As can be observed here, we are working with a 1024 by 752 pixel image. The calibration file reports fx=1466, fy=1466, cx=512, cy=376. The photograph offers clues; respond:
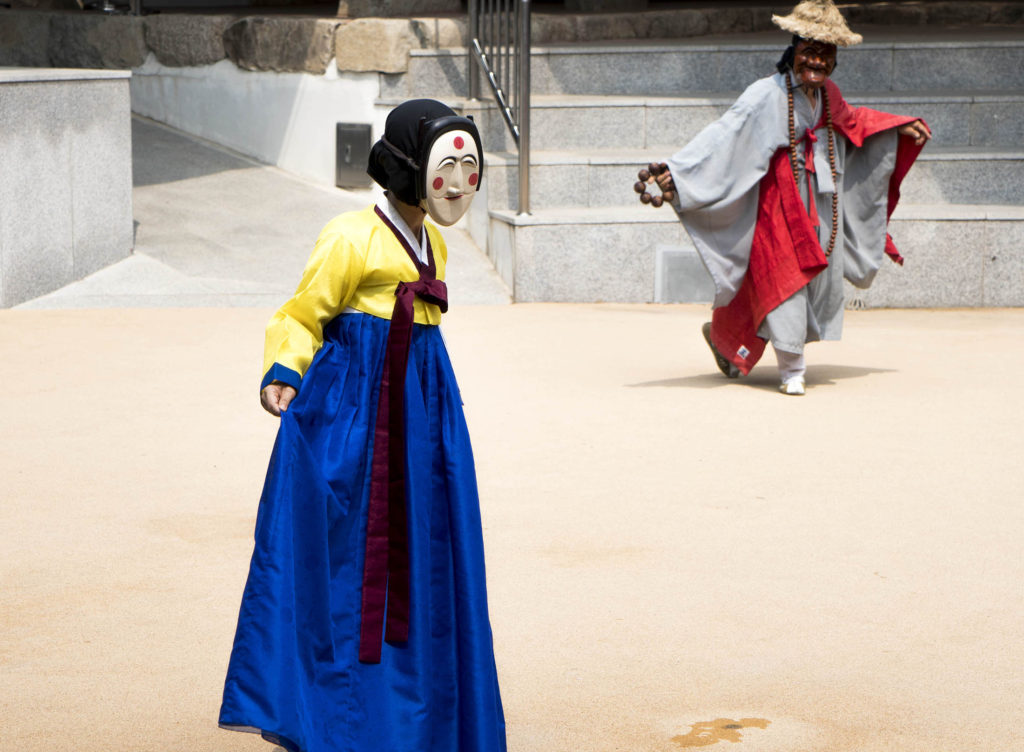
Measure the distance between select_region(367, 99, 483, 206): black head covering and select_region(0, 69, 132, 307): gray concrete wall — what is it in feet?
18.7

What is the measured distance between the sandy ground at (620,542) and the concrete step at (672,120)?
9.75 ft

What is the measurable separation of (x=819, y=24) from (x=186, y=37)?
6.38 meters

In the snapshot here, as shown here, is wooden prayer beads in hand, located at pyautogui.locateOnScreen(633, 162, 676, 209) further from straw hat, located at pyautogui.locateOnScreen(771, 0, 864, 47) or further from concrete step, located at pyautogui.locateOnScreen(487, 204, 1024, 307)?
concrete step, located at pyautogui.locateOnScreen(487, 204, 1024, 307)

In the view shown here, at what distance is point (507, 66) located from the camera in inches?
356

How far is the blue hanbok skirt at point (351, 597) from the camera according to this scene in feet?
8.52

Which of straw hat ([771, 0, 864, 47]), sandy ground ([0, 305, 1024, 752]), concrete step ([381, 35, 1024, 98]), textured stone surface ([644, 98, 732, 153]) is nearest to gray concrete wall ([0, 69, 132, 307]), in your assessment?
sandy ground ([0, 305, 1024, 752])

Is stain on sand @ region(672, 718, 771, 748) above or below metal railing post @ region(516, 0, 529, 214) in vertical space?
below

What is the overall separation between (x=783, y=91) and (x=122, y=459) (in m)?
3.13

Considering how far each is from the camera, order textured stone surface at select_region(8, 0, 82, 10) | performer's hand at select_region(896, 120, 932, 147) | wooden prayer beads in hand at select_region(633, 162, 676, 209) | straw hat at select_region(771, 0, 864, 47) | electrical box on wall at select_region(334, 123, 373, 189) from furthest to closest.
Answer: textured stone surface at select_region(8, 0, 82, 10)
electrical box on wall at select_region(334, 123, 373, 189)
performer's hand at select_region(896, 120, 932, 147)
straw hat at select_region(771, 0, 864, 47)
wooden prayer beads in hand at select_region(633, 162, 676, 209)

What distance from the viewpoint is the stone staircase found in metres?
8.73

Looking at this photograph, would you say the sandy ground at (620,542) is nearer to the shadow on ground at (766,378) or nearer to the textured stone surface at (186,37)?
the shadow on ground at (766,378)

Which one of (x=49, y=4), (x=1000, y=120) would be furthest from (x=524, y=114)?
(x=49, y=4)

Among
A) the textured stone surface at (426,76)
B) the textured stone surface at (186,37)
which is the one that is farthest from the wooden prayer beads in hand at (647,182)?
the textured stone surface at (186,37)

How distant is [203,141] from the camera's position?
11.1 meters
